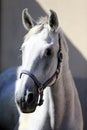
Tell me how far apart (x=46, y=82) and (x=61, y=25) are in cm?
256

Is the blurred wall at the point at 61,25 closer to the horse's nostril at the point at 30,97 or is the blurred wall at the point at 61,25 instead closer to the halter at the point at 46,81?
the halter at the point at 46,81

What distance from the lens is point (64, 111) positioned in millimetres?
3932

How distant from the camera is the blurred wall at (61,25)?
19.7 feet

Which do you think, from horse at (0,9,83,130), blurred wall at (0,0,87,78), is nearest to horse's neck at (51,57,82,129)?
horse at (0,9,83,130)

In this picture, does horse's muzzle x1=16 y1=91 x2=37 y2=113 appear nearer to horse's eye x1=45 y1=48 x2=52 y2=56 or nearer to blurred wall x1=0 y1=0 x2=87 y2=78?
horse's eye x1=45 y1=48 x2=52 y2=56

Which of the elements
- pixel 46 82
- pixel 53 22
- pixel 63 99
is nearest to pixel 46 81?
pixel 46 82

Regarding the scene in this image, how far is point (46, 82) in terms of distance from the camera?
11.9 feet

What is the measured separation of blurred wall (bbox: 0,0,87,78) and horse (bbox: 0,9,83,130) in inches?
78.0

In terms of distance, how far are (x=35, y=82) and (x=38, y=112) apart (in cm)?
54

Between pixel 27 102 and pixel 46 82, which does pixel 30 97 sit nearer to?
pixel 27 102

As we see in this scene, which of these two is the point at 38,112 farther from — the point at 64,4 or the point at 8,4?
the point at 8,4

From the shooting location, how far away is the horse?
3.51 m

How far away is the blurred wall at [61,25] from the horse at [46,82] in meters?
1.98

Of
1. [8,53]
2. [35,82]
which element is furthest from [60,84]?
[8,53]
